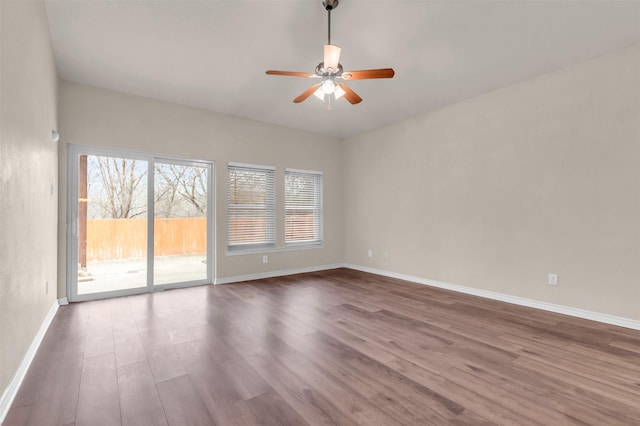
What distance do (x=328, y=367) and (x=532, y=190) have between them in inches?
130

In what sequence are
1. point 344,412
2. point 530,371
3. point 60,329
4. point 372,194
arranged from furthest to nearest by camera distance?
point 372,194
point 60,329
point 530,371
point 344,412

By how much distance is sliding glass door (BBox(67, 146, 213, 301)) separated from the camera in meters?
3.89

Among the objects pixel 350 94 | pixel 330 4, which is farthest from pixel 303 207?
pixel 330 4

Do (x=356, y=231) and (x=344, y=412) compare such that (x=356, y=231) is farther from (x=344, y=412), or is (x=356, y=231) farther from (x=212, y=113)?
(x=344, y=412)

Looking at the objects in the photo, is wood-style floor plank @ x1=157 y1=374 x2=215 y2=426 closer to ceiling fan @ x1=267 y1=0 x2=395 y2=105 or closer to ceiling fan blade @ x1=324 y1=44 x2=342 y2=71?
ceiling fan @ x1=267 y1=0 x2=395 y2=105

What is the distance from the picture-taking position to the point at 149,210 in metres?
4.37

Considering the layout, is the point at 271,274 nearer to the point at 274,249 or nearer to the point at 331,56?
the point at 274,249

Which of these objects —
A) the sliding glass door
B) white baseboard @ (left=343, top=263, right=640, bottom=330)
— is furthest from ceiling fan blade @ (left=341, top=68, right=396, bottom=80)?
white baseboard @ (left=343, top=263, right=640, bottom=330)

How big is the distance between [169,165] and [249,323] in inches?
113

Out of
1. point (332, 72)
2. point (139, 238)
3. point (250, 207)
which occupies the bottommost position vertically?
point (139, 238)

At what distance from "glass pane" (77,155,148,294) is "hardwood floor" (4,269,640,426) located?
0.51 metres

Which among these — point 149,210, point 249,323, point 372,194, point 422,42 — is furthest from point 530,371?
point 149,210

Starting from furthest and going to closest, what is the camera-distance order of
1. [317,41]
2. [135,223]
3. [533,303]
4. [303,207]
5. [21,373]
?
1. [303,207]
2. [135,223]
3. [533,303]
4. [317,41]
5. [21,373]

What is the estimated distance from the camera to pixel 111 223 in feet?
13.4
